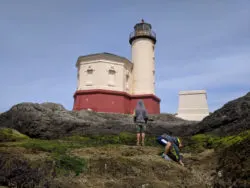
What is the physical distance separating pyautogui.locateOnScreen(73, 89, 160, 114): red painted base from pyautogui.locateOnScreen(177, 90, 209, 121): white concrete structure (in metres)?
3.75

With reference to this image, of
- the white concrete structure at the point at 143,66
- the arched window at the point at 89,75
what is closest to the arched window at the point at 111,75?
the arched window at the point at 89,75

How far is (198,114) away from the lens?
3453cm

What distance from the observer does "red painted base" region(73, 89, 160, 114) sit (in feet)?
108

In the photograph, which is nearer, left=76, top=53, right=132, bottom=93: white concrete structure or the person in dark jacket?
the person in dark jacket

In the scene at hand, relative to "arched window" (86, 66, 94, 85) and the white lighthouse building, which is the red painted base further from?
"arched window" (86, 66, 94, 85)

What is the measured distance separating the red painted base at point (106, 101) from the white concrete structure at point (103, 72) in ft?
2.65

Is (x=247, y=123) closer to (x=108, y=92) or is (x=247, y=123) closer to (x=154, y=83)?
Answer: (x=108, y=92)

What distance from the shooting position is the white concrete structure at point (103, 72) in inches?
1340

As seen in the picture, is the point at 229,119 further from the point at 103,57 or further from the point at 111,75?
the point at 103,57

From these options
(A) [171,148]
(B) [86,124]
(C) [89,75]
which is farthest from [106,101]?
(A) [171,148]

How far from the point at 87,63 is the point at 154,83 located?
31.1 feet

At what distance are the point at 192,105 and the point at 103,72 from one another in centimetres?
1238

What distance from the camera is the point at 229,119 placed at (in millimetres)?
14742

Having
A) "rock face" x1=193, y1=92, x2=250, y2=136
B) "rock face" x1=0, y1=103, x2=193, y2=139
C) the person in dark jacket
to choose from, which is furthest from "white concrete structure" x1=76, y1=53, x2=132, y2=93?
the person in dark jacket
